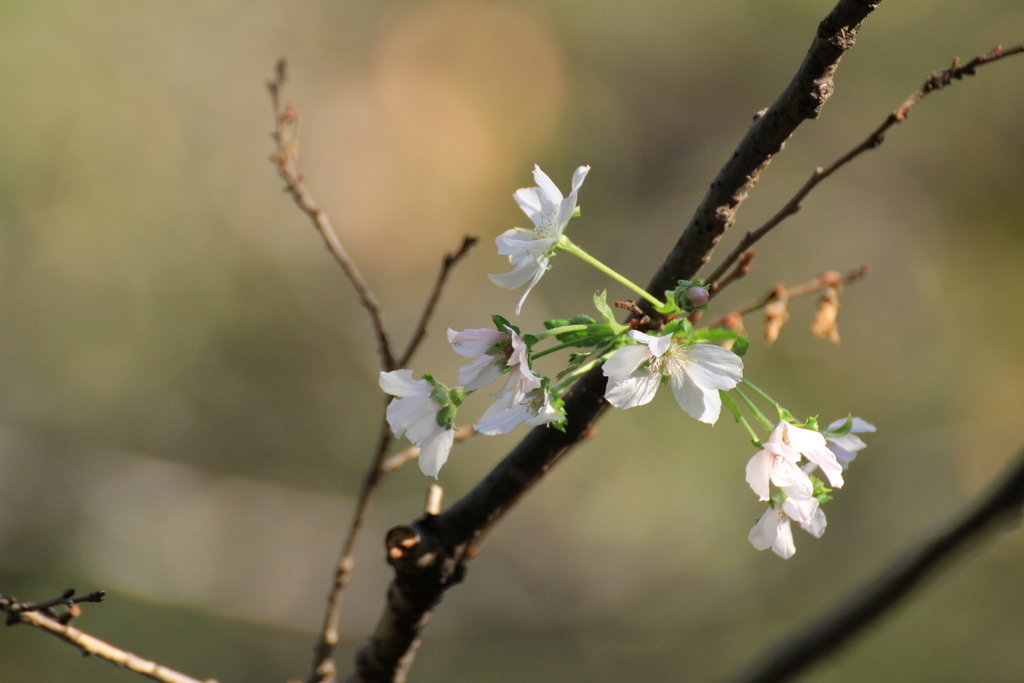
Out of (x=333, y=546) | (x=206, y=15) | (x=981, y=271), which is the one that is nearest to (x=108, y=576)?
(x=333, y=546)

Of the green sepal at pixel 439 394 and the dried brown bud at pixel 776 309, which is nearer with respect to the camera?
the green sepal at pixel 439 394

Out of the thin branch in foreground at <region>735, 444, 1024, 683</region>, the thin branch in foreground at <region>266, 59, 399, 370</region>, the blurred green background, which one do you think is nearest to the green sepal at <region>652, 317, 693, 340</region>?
the thin branch in foreground at <region>735, 444, 1024, 683</region>

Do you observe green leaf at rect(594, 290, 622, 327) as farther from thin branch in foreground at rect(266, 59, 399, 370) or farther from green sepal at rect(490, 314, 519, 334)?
thin branch in foreground at rect(266, 59, 399, 370)

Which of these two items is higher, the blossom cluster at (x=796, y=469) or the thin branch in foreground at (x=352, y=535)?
the thin branch in foreground at (x=352, y=535)

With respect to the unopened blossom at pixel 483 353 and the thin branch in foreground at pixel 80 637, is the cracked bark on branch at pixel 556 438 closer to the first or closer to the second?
the unopened blossom at pixel 483 353

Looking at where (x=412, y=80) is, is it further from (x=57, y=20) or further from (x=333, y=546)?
(x=333, y=546)

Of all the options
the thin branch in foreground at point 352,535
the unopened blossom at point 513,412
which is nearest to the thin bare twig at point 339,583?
the thin branch in foreground at point 352,535

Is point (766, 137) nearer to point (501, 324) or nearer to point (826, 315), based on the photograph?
point (501, 324)
